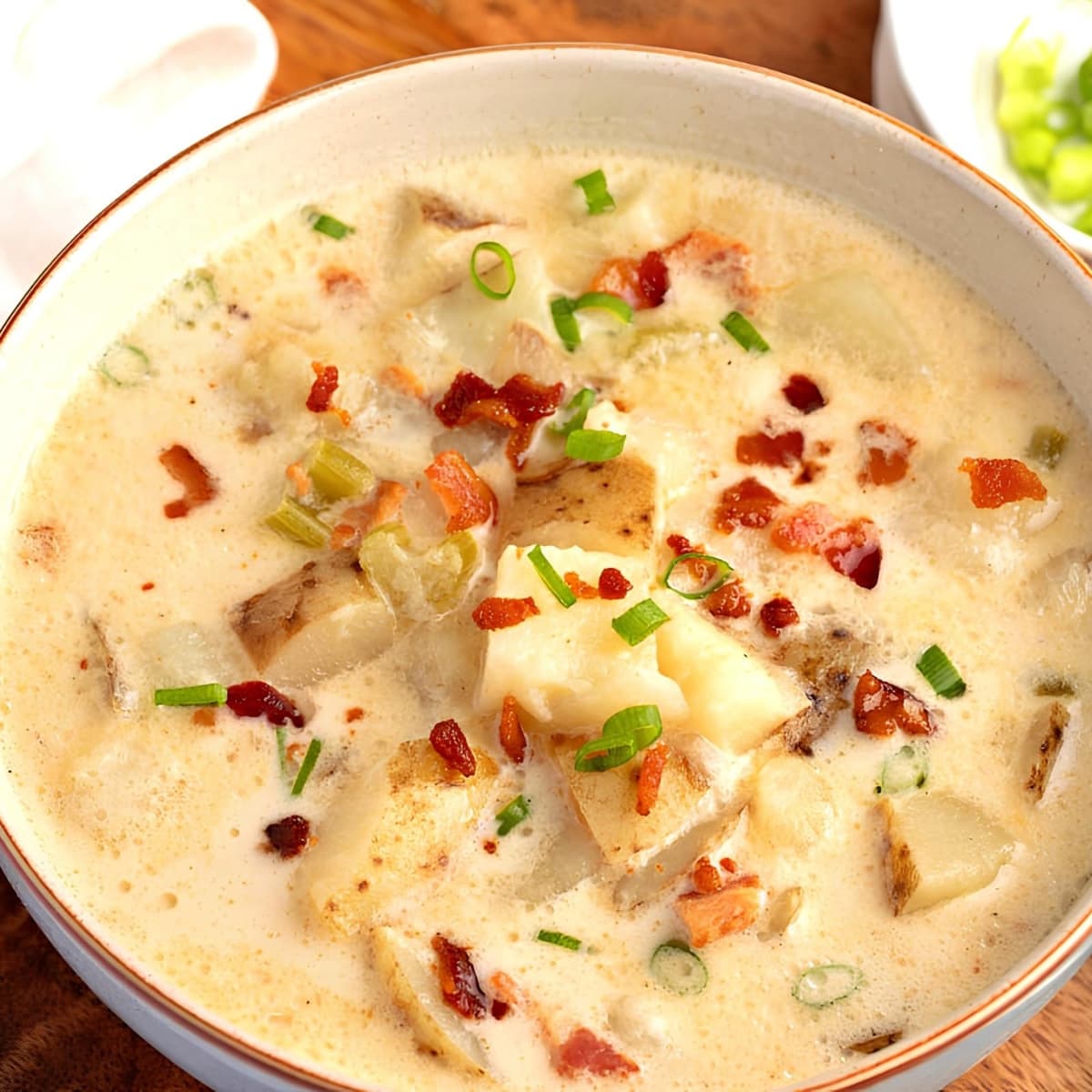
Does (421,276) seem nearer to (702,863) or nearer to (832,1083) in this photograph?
(702,863)

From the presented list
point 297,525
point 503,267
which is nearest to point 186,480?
point 297,525

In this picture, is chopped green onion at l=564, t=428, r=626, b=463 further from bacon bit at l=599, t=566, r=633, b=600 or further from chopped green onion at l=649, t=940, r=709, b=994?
chopped green onion at l=649, t=940, r=709, b=994

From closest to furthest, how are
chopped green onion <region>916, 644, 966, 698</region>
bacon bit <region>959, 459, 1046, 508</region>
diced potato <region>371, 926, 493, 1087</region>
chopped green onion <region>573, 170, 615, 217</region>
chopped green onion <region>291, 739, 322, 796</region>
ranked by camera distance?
diced potato <region>371, 926, 493, 1087</region>, chopped green onion <region>291, 739, 322, 796</region>, chopped green onion <region>916, 644, 966, 698</region>, bacon bit <region>959, 459, 1046, 508</region>, chopped green onion <region>573, 170, 615, 217</region>

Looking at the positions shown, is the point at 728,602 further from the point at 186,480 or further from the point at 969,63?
the point at 969,63

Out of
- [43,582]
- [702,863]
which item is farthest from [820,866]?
[43,582]

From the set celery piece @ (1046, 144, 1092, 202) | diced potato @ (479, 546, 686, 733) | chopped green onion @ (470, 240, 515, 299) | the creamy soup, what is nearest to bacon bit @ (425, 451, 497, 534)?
the creamy soup
